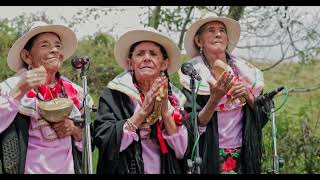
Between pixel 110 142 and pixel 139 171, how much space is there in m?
0.28

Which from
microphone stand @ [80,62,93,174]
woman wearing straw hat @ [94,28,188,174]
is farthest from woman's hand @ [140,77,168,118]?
microphone stand @ [80,62,93,174]

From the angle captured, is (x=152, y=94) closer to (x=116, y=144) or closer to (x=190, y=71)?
(x=190, y=71)

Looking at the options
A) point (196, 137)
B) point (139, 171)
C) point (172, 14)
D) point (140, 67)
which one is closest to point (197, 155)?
point (196, 137)

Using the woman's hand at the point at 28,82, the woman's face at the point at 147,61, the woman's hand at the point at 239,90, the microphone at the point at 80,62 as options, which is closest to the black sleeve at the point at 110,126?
the woman's face at the point at 147,61

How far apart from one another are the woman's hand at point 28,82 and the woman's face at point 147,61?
2.28 feet

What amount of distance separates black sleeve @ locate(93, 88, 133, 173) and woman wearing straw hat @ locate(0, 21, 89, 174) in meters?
0.15

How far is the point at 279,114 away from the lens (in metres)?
9.23

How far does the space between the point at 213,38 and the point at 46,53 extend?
1310mm

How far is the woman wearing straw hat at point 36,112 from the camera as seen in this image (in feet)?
14.0

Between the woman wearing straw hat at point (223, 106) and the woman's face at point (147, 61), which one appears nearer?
the woman's face at point (147, 61)

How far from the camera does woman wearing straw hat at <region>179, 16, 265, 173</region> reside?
4852mm

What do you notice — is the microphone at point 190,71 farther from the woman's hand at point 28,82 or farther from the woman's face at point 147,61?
A: the woman's hand at point 28,82

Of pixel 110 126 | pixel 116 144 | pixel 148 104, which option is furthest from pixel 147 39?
pixel 116 144

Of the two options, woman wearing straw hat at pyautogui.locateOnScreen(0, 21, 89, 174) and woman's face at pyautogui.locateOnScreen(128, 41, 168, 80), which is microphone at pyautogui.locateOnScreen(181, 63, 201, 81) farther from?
woman wearing straw hat at pyautogui.locateOnScreen(0, 21, 89, 174)
